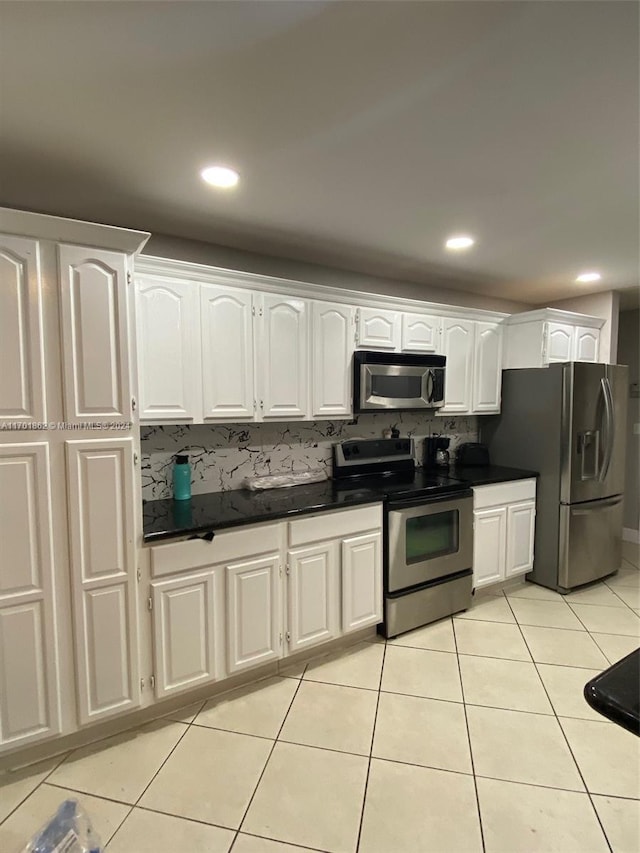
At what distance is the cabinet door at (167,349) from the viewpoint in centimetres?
211

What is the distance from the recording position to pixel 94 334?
1678 millimetres

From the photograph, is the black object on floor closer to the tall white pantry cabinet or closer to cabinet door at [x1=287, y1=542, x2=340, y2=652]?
cabinet door at [x1=287, y1=542, x2=340, y2=652]

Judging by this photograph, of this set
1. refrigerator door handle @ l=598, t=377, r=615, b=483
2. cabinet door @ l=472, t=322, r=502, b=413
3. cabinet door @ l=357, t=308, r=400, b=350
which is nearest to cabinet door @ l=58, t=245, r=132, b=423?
cabinet door @ l=357, t=308, r=400, b=350

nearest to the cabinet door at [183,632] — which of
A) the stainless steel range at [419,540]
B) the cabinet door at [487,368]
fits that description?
the stainless steel range at [419,540]

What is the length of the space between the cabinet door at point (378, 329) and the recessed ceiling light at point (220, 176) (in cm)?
122

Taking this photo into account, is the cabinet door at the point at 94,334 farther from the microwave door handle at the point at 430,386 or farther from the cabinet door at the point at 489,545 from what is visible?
the cabinet door at the point at 489,545

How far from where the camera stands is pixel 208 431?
2.58 metres

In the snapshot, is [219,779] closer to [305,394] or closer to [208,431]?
[208,431]

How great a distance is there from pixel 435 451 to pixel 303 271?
5.84ft

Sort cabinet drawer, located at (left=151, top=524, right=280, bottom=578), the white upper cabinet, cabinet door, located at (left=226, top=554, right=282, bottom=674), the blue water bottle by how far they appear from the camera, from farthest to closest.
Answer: the white upper cabinet → the blue water bottle → cabinet door, located at (left=226, top=554, right=282, bottom=674) → cabinet drawer, located at (left=151, top=524, right=280, bottom=578)

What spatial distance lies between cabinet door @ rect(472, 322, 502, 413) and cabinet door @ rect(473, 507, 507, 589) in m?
0.88

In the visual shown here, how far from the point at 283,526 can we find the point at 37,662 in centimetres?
115

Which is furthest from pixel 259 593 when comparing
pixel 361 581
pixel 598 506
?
pixel 598 506

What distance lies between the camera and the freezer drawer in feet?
10.4
